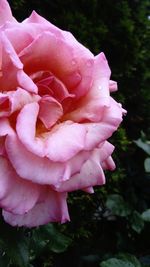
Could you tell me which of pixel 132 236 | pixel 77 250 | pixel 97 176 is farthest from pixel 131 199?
pixel 97 176

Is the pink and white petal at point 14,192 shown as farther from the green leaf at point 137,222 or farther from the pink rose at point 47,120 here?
the green leaf at point 137,222

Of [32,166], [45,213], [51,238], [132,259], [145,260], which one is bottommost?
[145,260]

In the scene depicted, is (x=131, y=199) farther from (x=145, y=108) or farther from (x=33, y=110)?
(x=33, y=110)

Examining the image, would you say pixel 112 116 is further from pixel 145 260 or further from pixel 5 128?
pixel 145 260

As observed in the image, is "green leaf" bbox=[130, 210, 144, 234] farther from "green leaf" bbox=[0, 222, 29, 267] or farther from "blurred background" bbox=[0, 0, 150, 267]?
"green leaf" bbox=[0, 222, 29, 267]

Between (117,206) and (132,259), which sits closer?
(132,259)

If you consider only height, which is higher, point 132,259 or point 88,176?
point 88,176

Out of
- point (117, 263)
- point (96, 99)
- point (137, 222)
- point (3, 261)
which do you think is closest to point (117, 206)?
point (137, 222)

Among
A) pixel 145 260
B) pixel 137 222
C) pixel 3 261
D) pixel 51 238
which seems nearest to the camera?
pixel 3 261
